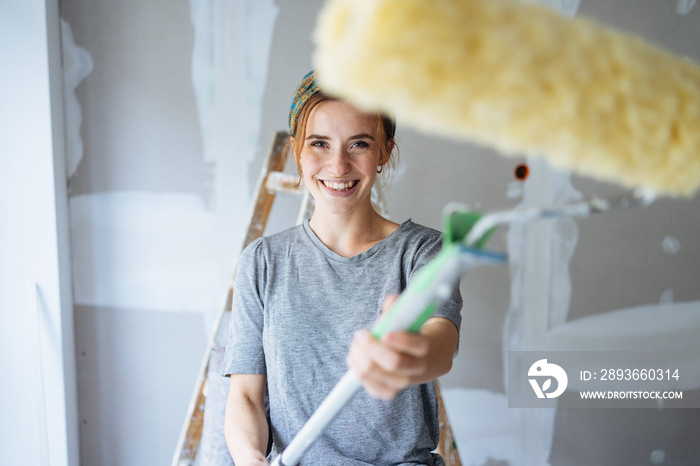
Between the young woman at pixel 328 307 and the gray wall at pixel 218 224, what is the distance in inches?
28.0

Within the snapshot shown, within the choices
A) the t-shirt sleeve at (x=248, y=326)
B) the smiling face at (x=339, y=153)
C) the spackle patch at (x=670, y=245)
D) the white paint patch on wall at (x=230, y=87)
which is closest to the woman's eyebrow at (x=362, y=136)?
the smiling face at (x=339, y=153)

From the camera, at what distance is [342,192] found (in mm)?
1215

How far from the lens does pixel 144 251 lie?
198 centimetres

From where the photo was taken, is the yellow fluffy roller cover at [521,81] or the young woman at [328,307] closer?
the yellow fluffy roller cover at [521,81]

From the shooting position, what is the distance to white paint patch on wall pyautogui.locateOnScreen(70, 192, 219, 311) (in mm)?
1966

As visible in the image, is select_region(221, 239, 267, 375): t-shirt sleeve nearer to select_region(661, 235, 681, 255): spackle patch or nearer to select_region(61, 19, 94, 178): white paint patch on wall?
select_region(61, 19, 94, 178): white paint patch on wall

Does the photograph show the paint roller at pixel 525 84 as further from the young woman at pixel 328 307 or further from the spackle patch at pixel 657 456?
the spackle patch at pixel 657 456

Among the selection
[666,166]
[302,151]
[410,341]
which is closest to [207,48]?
[302,151]

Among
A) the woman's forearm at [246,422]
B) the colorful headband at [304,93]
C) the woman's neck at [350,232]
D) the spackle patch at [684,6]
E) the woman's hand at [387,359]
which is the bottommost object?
the woman's forearm at [246,422]

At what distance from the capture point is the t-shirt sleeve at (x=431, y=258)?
103 centimetres

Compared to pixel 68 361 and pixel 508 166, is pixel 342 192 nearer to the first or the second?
pixel 508 166

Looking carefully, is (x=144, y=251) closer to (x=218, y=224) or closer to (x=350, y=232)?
(x=218, y=224)

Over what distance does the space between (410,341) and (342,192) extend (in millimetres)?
664

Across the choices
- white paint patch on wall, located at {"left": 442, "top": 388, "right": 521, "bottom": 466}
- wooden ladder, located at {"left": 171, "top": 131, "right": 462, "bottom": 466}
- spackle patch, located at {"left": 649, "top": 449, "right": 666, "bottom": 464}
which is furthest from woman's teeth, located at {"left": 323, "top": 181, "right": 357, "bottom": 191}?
spackle patch, located at {"left": 649, "top": 449, "right": 666, "bottom": 464}
